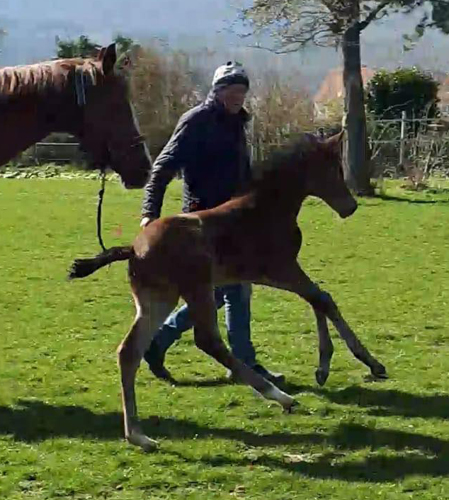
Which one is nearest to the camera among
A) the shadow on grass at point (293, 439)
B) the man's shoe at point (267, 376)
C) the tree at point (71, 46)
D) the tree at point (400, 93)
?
the shadow on grass at point (293, 439)

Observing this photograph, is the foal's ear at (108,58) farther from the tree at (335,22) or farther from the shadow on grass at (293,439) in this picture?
the tree at (335,22)

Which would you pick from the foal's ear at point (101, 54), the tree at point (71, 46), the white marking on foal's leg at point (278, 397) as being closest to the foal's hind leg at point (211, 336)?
the white marking on foal's leg at point (278, 397)

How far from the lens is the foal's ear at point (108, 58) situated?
18.4 ft

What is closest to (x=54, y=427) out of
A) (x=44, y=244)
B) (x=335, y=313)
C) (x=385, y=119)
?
(x=335, y=313)

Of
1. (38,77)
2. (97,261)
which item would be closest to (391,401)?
(97,261)

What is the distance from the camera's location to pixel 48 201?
17.3 meters

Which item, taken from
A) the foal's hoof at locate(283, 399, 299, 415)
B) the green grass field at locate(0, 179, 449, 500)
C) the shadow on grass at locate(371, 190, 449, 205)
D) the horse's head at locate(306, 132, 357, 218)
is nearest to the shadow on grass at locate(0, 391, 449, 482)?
the green grass field at locate(0, 179, 449, 500)

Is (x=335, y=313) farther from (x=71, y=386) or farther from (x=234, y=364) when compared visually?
(x=71, y=386)

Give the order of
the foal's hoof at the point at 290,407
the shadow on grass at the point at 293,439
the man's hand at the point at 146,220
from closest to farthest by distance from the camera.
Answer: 1. the shadow on grass at the point at 293,439
2. the foal's hoof at the point at 290,407
3. the man's hand at the point at 146,220

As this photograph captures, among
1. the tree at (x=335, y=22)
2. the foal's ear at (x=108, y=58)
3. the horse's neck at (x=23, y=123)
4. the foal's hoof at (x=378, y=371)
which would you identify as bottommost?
the foal's hoof at (x=378, y=371)

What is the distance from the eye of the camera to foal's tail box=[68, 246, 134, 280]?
5230mm

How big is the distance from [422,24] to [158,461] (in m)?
15.2

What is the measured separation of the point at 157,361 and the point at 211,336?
3.89ft

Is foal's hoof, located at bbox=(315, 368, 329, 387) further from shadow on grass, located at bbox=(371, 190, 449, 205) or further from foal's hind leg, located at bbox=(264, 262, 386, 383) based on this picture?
shadow on grass, located at bbox=(371, 190, 449, 205)
